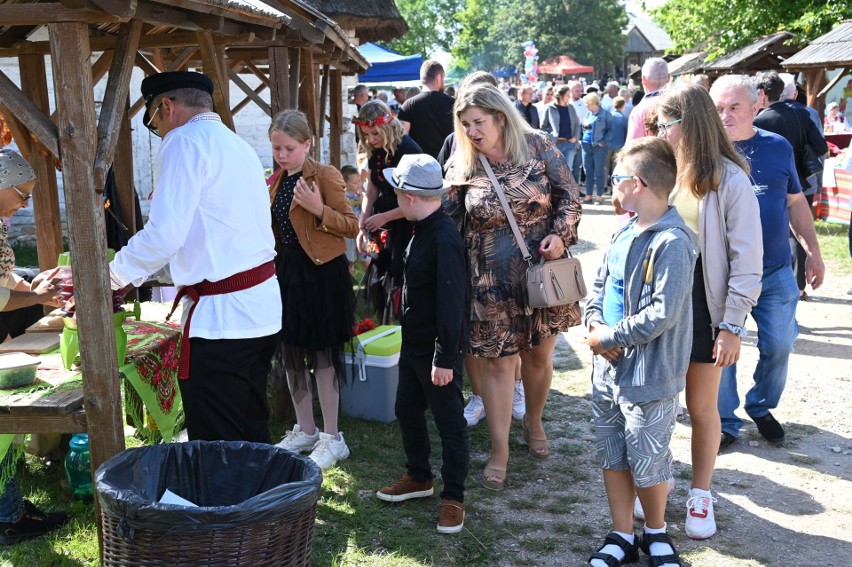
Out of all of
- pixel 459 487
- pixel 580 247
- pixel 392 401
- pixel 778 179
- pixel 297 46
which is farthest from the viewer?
pixel 580 247

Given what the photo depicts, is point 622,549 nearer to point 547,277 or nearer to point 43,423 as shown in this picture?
point 547,277

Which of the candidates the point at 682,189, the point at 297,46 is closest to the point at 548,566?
the point at 682,189

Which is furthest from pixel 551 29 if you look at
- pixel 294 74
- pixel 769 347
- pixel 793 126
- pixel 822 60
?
pixel 769 347

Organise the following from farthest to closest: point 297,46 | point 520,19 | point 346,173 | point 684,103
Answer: point 520,19 < point 346,173 < point 297,46 < point 684,103

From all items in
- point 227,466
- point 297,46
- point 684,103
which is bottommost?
point 227,466

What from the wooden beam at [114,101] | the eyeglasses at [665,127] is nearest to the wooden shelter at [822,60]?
the eyeglasses at [665,127]

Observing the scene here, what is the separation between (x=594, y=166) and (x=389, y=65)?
193 inches

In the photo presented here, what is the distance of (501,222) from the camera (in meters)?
4.21

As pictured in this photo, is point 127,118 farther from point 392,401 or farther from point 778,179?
point 778,179

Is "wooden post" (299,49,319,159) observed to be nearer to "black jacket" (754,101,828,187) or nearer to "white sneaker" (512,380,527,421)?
"white sneaker" (512,380,527,421)

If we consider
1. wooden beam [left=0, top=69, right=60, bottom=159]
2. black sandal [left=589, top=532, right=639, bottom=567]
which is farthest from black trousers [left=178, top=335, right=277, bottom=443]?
black sandal [left=589, top=532, right=639, bottom=567]

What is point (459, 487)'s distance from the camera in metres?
3.87

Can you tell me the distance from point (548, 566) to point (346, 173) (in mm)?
6228

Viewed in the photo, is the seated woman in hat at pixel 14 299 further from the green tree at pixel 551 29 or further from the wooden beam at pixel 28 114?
the green tree at pixel 551 29
